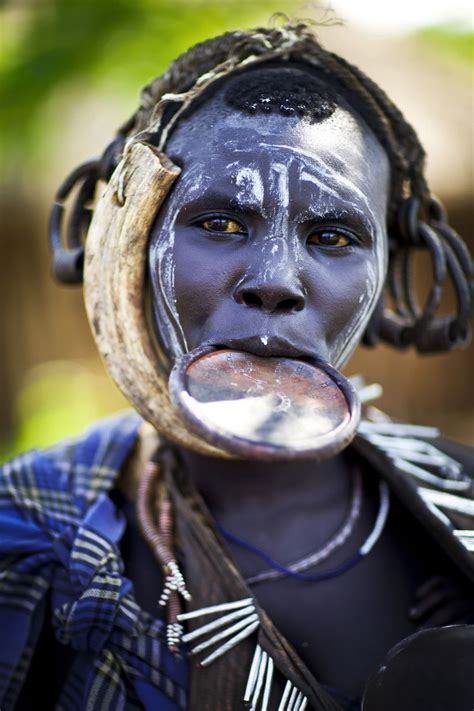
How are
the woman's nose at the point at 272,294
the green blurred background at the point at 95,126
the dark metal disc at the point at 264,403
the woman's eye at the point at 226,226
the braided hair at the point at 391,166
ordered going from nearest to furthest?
the dark metal disc at the point at 264,403
the woman's nose at the point at 272,294
the woman's eye at the point at 226,226
the braided hair at the point at 391,166
the green blurred background at the point at 95,126

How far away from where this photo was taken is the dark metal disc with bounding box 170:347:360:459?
1.38 metres

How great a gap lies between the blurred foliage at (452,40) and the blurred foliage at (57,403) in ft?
12.8

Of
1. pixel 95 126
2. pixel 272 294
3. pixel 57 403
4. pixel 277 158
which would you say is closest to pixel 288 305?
pixel 272 294

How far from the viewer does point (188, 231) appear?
1.73m

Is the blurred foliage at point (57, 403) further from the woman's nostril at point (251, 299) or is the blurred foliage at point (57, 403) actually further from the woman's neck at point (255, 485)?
the woman's nostril at point (251, 299)

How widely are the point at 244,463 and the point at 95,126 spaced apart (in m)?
4.75

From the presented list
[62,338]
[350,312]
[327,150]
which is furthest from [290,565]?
[62,338]

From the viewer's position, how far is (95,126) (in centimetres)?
616

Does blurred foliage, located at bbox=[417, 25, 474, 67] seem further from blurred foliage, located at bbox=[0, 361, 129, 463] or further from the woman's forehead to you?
the woman's forehead

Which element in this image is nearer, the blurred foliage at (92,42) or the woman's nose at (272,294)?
the woman's nose at (272,294)

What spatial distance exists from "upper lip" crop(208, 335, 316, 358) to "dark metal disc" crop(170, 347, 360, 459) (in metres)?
0.01

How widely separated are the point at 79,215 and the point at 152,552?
35.2 inches

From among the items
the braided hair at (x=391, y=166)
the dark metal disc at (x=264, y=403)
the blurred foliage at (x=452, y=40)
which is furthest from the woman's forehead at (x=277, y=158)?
the blurred foliage at (x=452, y=40)

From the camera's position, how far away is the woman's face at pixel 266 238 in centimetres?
161
